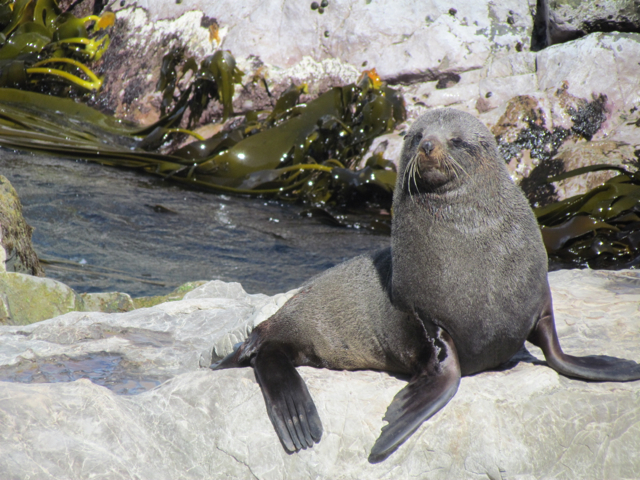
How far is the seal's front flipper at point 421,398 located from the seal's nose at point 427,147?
0.91m

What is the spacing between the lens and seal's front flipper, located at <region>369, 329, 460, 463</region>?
2803 millimetres

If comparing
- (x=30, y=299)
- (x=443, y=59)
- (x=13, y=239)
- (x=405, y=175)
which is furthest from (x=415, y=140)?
(x=443, y=59)

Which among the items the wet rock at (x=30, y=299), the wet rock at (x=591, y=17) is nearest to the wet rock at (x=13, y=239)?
the wet rock at (x=30, y=299)

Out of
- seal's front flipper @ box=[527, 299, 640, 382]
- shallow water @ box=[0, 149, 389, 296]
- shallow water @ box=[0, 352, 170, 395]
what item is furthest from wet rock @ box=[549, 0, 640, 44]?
shallow water @ box=[0, 352, 170, 395]

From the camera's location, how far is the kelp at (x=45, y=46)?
11.2 meters

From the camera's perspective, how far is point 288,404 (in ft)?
9.93

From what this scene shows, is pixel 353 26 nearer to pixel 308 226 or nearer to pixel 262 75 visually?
pixel 262 75

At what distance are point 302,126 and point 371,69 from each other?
1747 mm

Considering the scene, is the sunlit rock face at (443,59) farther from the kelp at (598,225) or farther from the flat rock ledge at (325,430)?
the flat rock ledge at (325,430)

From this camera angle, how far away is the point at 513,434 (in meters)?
2.85

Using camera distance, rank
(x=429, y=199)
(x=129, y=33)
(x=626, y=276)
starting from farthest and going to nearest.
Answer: (x=129, y=33) → (x=626, y=276) → (x=429, y=199)

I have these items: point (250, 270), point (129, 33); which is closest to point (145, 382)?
point (250, 270)

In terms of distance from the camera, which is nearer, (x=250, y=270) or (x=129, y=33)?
(x=250, y=270)

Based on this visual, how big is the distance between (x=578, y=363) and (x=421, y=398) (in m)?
0.88
